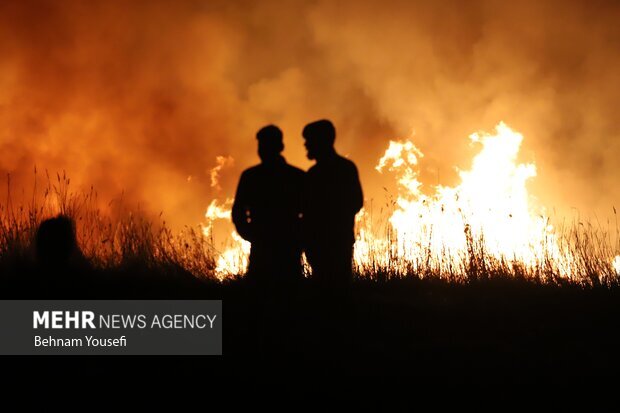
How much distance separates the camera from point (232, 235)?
844cm

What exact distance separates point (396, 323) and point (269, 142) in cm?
193

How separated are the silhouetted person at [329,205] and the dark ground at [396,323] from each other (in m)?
0.24

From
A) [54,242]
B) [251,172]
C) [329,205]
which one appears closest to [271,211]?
[251,172]

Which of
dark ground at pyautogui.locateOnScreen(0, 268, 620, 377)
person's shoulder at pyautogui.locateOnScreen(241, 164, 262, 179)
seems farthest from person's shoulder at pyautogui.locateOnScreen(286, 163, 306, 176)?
dark ground at pyautogui.locateOnScreen(0, 268, 620, 377)

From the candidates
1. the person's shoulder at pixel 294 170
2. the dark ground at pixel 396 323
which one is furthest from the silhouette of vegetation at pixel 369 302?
the person's shoulder at pixel 294 170

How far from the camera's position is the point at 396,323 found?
504 cm

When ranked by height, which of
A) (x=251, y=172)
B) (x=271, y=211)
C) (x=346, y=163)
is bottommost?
(x=271, y=211)

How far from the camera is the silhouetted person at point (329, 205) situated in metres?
4.95

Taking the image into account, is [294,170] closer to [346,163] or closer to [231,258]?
[346,163]

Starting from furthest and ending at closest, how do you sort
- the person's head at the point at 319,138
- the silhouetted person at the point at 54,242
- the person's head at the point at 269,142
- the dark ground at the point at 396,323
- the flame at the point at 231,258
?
the flame at the point at 231,258 → the silhouetted person at the point at 54,242 → the person's head at the point at 319,138 → the person's head at the point at 269,142 → the dark ground at the point at 396,323

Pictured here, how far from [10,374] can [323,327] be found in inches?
91.8

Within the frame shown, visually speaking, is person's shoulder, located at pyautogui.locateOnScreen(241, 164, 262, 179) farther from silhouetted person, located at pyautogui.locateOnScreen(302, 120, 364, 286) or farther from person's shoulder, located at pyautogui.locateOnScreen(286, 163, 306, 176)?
silhouetted person, located at pyautogui.locateOnScreen(302, 120, 364, 286)

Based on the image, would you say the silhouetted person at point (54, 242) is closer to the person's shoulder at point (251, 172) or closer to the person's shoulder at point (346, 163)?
the person's shoulder at point (251, 172)

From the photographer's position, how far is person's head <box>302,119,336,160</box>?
489cm
